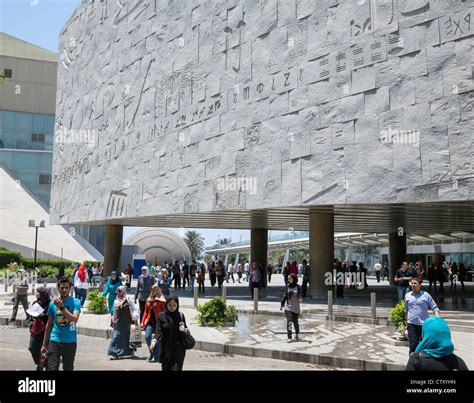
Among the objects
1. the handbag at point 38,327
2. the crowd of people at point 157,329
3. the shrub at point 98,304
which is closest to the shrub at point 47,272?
the shrub at point 98,304

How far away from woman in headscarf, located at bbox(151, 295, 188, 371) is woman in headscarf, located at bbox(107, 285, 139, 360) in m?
3.66

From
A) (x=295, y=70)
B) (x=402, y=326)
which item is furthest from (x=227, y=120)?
(x=402, y=326)

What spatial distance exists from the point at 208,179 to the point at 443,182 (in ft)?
38.1

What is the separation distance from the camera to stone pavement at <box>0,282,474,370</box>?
1106cm

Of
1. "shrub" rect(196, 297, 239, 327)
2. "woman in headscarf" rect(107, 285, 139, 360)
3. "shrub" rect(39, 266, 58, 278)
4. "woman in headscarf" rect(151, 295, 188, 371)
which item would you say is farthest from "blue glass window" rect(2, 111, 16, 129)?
"woman in headscarf" rect(151, 295, 188, 371)

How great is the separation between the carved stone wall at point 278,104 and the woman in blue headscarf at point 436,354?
44.5ft

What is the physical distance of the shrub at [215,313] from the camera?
1558 centimetres

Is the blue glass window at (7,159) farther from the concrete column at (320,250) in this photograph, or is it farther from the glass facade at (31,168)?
the concrete column at (320,250)

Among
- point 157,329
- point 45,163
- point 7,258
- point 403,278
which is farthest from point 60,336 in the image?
point 45,163

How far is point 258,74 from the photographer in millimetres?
24875

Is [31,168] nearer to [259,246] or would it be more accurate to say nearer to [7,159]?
[7,159]

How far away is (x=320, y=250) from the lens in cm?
2506
